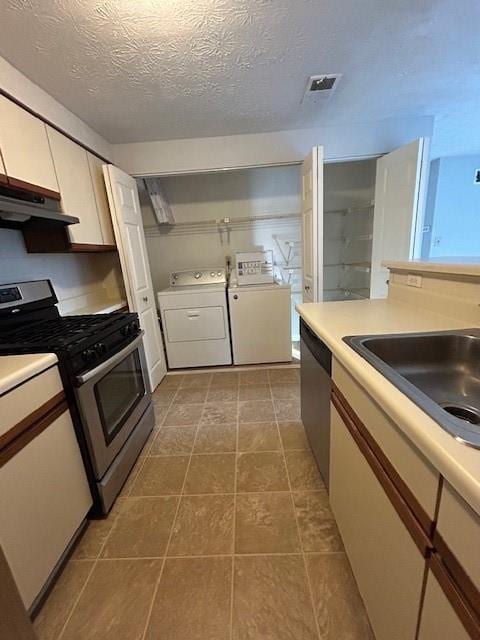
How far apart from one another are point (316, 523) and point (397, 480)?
2.73 ft

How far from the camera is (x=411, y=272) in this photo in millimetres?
1401

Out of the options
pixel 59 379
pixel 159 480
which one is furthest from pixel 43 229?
pixel 159 480

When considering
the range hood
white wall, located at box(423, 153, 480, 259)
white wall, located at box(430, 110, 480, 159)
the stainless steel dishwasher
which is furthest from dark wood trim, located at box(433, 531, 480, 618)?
white wall, located at box(423, 153, 480, 259)

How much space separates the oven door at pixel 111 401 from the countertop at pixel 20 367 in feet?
0.53

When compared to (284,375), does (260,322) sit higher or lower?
higher

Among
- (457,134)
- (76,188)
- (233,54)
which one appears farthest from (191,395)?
(457,134)

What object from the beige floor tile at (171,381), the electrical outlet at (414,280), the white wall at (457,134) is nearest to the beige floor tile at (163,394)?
the beige floor tile at (171,381)

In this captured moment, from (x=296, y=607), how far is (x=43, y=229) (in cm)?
227

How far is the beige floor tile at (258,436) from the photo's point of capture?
1.75 metres

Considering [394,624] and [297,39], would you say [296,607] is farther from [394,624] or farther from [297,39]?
[297,39]

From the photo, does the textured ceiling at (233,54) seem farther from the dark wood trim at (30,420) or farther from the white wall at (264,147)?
the dark wood trim at (30,420)

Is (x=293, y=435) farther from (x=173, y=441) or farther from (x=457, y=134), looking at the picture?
(x=457, y=134)

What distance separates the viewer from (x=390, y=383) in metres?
0.64

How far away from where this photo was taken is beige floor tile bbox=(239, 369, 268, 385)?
265cm
